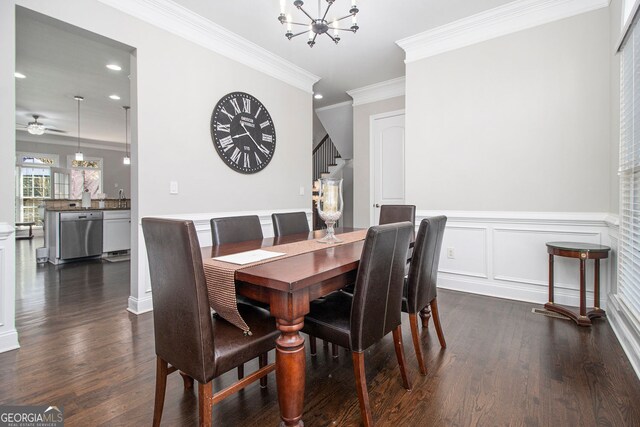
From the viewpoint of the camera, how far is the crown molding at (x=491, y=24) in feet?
9.38

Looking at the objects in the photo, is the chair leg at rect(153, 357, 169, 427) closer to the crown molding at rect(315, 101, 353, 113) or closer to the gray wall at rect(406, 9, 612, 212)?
the gray wall at rect(406, 9, 612, 212)

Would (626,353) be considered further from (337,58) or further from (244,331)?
(337,58)

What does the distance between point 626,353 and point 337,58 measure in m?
3.89

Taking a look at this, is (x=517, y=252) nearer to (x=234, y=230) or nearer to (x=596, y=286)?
(x=596, y=286)

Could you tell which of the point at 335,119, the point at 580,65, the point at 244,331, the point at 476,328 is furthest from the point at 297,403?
the point at 335,119

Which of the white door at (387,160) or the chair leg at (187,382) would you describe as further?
the white door at (387,160)

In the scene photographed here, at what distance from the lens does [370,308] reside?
4.69ft

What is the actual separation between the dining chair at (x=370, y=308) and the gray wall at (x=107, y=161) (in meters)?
10.4

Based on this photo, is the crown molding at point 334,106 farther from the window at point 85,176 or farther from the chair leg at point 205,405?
the window at point 85,176

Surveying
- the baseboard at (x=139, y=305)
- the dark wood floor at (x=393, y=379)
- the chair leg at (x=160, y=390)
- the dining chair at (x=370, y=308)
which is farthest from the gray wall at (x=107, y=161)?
the dining chair at (x=370, y=308)

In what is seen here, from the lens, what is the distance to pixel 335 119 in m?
6.16

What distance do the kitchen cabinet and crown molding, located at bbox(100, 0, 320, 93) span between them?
12.1 ft

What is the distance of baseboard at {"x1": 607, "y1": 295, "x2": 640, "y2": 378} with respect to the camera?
185cm
